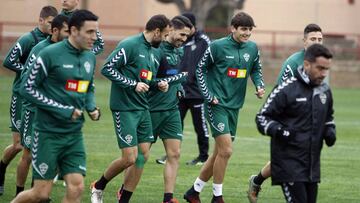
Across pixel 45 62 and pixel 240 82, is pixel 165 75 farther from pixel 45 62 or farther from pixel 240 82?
pixel 45 62

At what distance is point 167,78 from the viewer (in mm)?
12781

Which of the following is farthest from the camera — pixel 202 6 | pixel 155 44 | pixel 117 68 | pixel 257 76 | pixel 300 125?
pixel 202 6

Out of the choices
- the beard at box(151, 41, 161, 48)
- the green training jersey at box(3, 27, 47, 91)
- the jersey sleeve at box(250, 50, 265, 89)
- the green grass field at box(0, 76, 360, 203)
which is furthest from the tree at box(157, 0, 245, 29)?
the beard at box(151, 41, 161, 48)

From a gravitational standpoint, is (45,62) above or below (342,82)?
above

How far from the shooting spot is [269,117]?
31.8 ft

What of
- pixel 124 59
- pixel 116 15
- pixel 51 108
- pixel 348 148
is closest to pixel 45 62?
pixel 51 108

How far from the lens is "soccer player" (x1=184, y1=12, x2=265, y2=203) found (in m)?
13.0

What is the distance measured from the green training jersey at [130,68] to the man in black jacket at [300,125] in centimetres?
278

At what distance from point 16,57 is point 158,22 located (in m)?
2.02

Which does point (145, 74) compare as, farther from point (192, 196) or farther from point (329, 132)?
point (329, 132)

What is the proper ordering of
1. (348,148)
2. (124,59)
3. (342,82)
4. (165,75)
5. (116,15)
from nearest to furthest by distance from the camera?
(124,59) → (165,75) → (348,148) → (342,82) → (116,15)

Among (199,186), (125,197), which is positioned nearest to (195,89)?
(199,186)

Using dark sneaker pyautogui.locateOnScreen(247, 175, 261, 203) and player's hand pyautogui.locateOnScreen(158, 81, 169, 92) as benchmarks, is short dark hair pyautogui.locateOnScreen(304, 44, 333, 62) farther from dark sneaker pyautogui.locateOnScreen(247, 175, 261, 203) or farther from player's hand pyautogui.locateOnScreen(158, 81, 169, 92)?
dark sneaker pyautogui.locateOnScreen(247, 175, 261, 203)

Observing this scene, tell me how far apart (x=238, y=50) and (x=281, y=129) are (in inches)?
155
